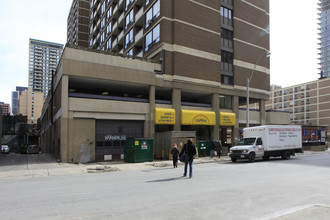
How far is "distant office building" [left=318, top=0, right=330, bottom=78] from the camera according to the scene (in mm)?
180125

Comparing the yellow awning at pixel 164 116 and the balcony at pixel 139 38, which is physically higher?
the balcony at pixel 139 38

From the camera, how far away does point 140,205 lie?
6859 mm

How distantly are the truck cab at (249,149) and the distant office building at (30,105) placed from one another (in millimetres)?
153269

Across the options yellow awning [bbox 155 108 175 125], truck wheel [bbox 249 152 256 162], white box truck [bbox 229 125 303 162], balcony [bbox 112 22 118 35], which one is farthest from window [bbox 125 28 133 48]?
truck wheel [bbox 249 152 256 162]

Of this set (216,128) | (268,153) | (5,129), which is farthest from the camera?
(5,129)

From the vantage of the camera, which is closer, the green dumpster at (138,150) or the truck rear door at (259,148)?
the truck rear door at (259,148)

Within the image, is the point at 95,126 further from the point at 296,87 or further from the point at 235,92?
the point at 296,87

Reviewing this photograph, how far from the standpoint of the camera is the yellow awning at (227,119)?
31.5 m

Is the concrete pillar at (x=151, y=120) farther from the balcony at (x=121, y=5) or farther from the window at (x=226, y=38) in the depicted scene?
the balcony at (x=121, y=5)

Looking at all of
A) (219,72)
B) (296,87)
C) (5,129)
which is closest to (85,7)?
(5,129)

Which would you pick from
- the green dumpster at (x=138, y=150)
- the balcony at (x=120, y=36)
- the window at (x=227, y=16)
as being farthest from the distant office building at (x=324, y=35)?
the green dumpster at (x=138, y=150)

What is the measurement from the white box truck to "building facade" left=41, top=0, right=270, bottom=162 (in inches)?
313

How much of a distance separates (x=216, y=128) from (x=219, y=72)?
6.68m

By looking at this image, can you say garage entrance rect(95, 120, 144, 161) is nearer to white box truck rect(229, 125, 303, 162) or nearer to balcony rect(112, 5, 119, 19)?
white box truck rect(229, 125, 303, 162)
